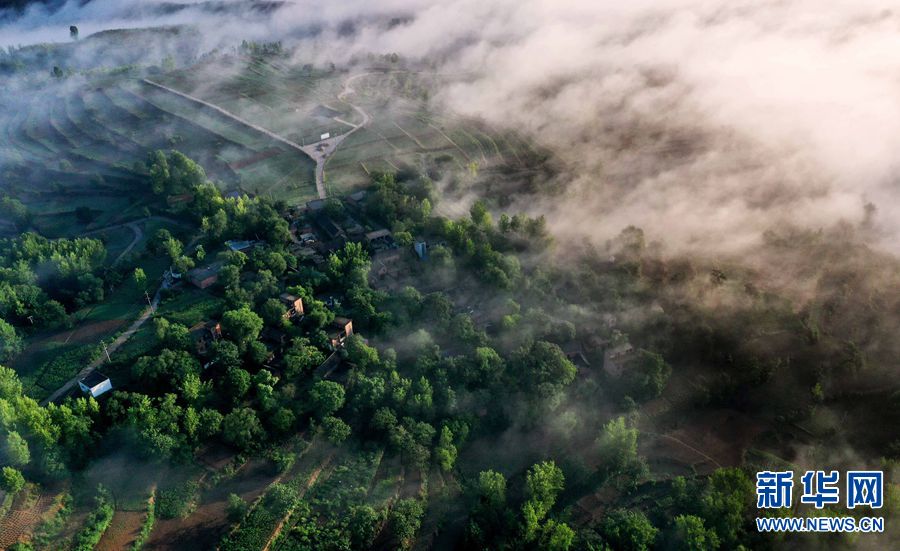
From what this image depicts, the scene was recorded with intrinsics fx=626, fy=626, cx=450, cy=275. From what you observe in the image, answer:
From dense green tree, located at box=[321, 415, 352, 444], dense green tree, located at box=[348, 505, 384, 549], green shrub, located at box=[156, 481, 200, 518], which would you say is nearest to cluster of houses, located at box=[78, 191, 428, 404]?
dense green tree, located at box=[321, 415, 352, 444]

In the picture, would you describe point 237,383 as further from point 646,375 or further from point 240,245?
point 646,375

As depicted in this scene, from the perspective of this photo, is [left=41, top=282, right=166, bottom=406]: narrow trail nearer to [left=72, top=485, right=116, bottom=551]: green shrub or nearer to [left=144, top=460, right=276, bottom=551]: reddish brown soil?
[left=72, top=485, right=116, bottom=551]: green shrub

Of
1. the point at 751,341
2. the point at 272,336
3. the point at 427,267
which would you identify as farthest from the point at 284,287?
the point at 751,341

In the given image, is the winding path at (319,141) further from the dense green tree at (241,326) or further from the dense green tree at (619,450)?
the dense green tree at (619,450)

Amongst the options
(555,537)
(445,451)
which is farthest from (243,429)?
(555,537)

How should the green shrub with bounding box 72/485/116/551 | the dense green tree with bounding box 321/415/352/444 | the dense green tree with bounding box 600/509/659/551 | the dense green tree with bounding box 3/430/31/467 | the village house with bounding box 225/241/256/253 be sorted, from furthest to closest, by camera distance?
the village house with bounding box 225/241/256/253, the dense green tree with bounding box 321/415/352/444, the dense green tree with bounding box 3/430/31/467, the green shrub with bounding box 72/485/116/551, the dense green tree with bounding box 600/509/659/551

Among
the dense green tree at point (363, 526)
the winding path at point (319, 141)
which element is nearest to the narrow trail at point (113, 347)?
the dense green tree at point (363, 526)
